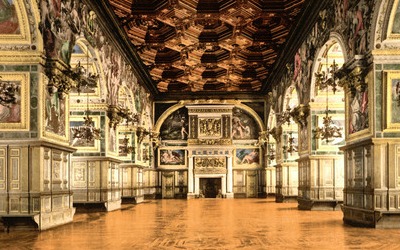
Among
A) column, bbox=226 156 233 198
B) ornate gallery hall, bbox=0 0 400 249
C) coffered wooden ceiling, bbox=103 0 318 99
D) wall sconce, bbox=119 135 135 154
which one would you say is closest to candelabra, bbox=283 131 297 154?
ornate gallery hall, bbox=0 0 400 249

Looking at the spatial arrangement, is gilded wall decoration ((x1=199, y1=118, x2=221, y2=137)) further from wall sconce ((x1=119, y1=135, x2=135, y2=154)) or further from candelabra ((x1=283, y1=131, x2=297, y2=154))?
wall sconce ((x1=119, y1=135, x2=135, y2=154))

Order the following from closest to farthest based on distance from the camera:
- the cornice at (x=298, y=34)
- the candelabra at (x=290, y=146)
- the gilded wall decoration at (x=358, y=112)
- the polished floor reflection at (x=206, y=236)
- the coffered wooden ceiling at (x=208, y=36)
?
1. the polished floor reflection at (x=206, y=236)
2. the gilded wall decoration at (x=358, y=112)
3. the cornice at (x=298, y=34)
4. the coffered wooden ceiling at (x=208, y=36)
5. the candelabra at (x=290, y=146)

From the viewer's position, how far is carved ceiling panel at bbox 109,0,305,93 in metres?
20.2

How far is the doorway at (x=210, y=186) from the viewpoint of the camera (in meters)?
39.1

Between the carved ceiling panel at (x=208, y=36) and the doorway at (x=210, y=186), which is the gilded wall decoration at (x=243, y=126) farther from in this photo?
the carved ceiling panel at (x=208, y=36)

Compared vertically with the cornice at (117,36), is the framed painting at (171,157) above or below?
below

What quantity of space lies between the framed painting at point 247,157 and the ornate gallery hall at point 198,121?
104 millimetres

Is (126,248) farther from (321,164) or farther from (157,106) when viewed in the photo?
(157,106)

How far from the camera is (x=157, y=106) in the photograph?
38.5m

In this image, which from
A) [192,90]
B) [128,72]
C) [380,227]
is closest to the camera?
[380,227]

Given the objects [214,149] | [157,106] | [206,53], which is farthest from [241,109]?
[206,53]

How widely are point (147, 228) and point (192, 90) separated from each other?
24477mm

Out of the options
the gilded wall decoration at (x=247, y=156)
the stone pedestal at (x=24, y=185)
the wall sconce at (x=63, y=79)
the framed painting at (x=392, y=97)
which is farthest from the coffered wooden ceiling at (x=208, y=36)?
the stone pedestal at (x=24, y=185)

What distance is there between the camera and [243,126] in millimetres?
38844
